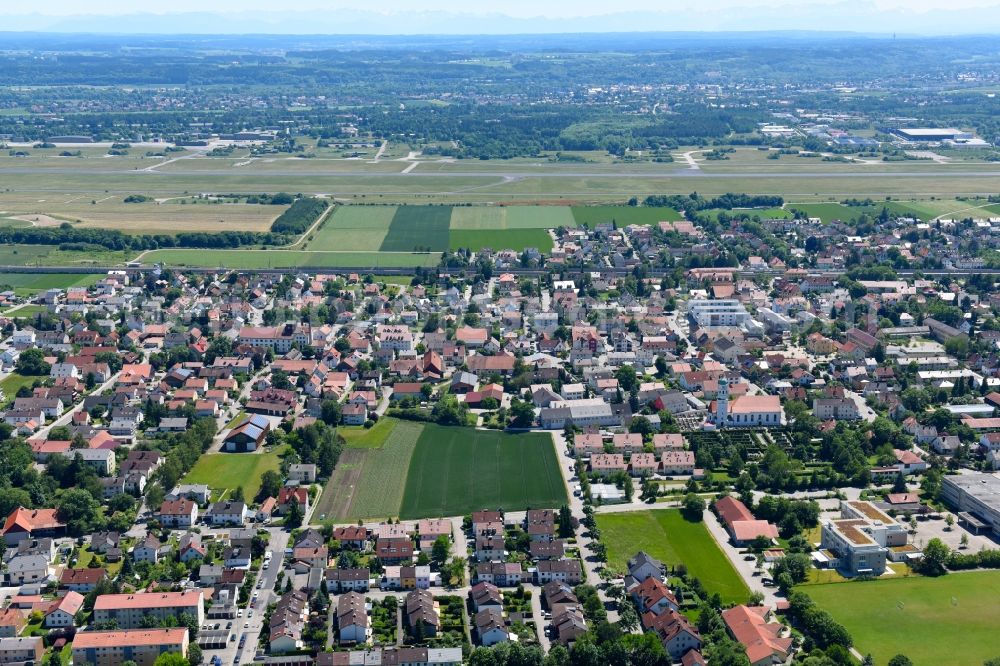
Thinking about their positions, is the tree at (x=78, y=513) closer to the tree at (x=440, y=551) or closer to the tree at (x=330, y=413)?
the tree at (x=330, y=413)

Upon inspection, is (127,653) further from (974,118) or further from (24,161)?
(974,118)

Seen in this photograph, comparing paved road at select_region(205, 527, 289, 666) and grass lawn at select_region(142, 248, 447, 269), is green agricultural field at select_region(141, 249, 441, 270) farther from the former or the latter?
paved road at select_region(205, 527, 289, 666)

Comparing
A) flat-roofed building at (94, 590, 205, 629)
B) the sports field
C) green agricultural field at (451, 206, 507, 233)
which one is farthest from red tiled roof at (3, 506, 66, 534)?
green agricultural field at (451, 206, 507, 233)

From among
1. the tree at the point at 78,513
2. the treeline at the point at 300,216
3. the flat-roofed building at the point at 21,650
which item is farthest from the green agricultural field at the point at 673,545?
the treeline at the point at 300,216

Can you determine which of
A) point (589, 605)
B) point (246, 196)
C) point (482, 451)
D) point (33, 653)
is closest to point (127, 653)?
point (33, 653)

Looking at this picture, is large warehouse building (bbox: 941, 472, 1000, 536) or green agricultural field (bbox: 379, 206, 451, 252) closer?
large warehouse building (bbox: 941, 472, 1000, 536)

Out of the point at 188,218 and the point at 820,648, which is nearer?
the point at 820,648
